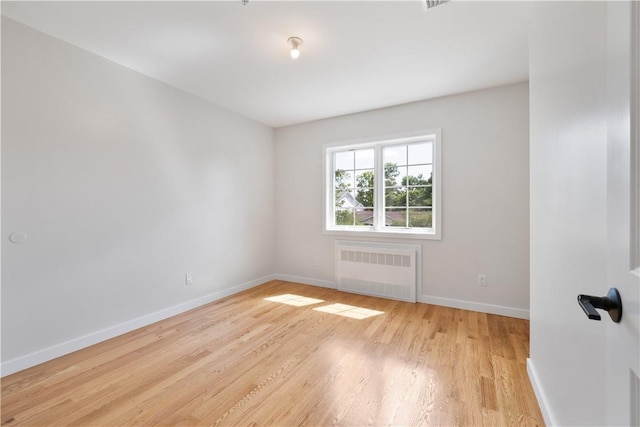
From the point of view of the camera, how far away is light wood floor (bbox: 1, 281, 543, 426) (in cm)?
152

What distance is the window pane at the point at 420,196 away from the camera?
11.2 ft

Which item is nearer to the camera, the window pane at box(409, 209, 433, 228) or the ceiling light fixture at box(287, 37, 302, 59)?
the ceiling light fixture at box(287, 37, 302, 59)

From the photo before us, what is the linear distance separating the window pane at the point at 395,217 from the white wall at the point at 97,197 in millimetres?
2231

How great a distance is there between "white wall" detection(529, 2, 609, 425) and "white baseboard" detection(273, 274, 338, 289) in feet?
8.55

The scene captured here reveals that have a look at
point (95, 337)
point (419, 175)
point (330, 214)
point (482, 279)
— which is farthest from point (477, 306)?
point (95, 337)

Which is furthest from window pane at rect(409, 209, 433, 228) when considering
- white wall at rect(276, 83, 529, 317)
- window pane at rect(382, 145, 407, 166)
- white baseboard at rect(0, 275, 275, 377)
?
white baseboard at rect(0, 275, 275, 377)

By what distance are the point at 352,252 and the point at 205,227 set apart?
6.50ft

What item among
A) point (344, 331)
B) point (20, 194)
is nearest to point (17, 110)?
point (20, 194)

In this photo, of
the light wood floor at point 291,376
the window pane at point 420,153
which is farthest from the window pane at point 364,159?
the light wood floor at point 291,376

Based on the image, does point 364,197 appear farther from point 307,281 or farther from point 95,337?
point 95,337

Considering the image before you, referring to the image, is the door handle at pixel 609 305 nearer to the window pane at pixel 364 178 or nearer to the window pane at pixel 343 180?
the window pane at pixel 364 178

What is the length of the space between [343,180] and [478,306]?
7.79 feet

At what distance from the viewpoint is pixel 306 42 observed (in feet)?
7.13

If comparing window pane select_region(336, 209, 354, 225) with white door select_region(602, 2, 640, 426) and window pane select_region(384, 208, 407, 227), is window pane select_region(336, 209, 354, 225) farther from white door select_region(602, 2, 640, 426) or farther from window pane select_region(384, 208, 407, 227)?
white door select_region(602, 2, 640, 426)
